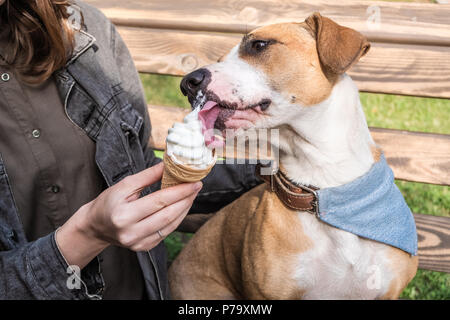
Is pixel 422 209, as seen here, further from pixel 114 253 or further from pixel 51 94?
pixel 51 94

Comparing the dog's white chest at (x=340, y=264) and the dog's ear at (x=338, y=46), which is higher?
the dog's ear at (x=338, y=46)

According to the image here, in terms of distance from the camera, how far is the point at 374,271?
5.84 ft

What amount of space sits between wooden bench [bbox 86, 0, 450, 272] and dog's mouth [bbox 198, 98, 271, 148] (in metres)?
0.76

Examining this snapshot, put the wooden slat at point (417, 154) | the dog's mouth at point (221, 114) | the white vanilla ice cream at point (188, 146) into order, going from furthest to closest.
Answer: the wooden slat at point (417, 154), the dog's mouth at point (221, 114), the white vanilla ice cream at point (188, 146)

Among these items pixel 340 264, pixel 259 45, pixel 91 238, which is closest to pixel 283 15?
pixel 259 45

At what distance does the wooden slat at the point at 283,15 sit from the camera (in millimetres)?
2074

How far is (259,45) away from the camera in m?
1.73

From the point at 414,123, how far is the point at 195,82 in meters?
2.78

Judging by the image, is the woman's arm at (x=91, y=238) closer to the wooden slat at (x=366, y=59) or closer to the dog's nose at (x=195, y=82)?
the dog's nose at (x=195, y=82)

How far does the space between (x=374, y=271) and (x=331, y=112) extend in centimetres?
61

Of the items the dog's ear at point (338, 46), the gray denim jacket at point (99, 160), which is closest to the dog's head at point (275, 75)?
the dog's ear at point (338, 46)

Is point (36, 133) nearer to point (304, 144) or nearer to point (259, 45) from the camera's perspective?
point (259, 45)

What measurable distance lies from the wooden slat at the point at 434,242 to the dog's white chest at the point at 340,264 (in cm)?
52

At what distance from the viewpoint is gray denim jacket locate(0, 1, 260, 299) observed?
5.57ft
